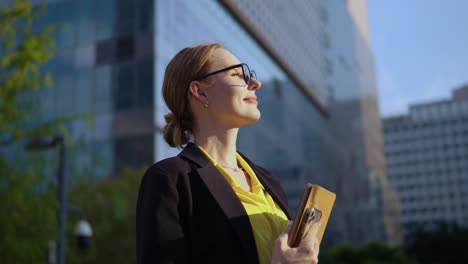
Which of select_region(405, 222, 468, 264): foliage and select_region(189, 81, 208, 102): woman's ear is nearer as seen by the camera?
select_region(189, 81, 208, 102): woman's ear

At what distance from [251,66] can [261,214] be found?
27007mm

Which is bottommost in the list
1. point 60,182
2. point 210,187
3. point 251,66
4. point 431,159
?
point 431,159

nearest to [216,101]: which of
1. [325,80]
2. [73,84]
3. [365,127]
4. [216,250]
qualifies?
[216,250]

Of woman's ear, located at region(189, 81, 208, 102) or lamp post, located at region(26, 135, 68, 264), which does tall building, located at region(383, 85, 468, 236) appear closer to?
lamp post, located at region(26, 135, 68, 264)

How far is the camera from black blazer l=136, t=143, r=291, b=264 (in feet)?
7.09

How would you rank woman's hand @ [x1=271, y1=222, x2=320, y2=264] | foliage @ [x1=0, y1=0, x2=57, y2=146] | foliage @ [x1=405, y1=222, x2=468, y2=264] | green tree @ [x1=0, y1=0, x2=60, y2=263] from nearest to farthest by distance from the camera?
1. woman's hand @ [x1=271, y1=222, x2=320, y2=264]
2. foliage @ [x1=0, y1=0, x2=57, y2=146]
3. green tree @ [x1=0, y1=0, x2=60, y2=263]
4. foliage @ [x1=405, y1=222, x2=468, y2=264]

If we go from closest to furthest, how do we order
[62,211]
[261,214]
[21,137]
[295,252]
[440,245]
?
1. [295,252]
2. [261,214]
3. [21,137]
4. [62,211]
5. [440,245]

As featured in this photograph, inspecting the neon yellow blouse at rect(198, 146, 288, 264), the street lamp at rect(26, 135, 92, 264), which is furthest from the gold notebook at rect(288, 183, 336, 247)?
the street lamp at rect(26, 135, 92, 264)

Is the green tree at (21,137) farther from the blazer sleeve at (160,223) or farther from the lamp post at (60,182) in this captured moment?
the blazer sleeve at (160,223)

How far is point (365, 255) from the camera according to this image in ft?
135

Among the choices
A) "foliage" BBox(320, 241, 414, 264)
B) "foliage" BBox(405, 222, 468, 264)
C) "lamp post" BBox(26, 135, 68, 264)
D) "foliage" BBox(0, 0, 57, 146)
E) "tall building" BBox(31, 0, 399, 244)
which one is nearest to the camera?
"foliage" BBox(0, 0, 57, 146)

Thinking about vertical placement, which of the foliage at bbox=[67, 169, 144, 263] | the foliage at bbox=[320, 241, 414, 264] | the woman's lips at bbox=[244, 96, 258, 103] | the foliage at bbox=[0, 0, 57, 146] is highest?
the foliage at bbox=[0, 0, 57, 146]

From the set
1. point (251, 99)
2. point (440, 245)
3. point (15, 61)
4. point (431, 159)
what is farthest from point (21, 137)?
point (431, 159)

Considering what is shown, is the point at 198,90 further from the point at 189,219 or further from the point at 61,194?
the point at 61,194
